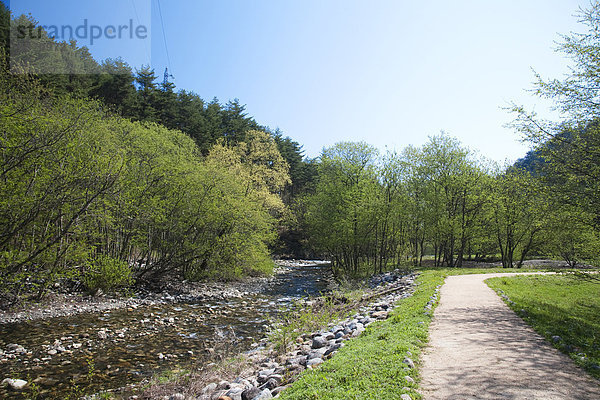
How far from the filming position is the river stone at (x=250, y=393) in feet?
19.2

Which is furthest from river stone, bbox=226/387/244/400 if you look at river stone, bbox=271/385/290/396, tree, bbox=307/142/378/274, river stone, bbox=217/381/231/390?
tree, bbox=307/142/378/274

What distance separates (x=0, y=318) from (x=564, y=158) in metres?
21.5

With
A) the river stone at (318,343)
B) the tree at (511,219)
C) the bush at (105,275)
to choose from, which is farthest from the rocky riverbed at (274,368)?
the tree at (511,219)

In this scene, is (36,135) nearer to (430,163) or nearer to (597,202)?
(597,202)

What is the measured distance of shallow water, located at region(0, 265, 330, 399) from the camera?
7.95 metres

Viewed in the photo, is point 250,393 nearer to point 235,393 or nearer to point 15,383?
point 235,393

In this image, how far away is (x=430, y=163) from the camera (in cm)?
3347

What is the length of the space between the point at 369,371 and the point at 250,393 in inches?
91.3

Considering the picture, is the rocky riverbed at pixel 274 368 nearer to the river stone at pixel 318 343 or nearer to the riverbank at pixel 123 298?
the river stone at pixel 318 343

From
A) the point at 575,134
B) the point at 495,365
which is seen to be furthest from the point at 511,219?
the point at 495,365

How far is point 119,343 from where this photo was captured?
34.9ft

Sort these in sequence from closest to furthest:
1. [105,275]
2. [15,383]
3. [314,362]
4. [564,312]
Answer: [314,362] → [15,383] → [564,312] → [105,275]

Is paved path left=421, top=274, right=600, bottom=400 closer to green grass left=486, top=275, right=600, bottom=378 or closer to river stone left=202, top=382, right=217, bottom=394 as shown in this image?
green grass left=486, top=275, right=600, bottom=378

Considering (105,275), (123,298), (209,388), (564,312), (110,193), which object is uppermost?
(110,193)
